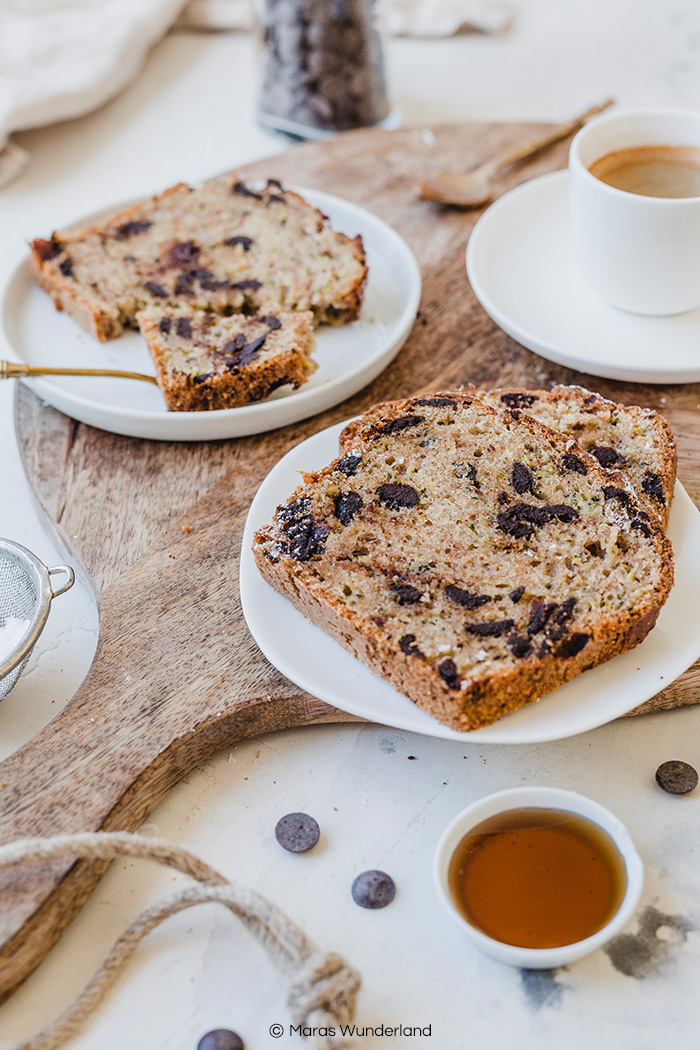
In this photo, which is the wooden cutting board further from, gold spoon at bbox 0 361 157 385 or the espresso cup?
the espresso cup

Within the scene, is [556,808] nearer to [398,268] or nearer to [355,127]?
[398,268]

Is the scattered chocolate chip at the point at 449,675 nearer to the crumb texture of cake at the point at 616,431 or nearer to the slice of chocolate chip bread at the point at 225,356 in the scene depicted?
the crumb texture of cake at the point at 616,431

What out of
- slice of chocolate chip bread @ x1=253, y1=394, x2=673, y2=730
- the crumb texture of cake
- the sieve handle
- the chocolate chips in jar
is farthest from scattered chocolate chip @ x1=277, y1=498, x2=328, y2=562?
the chocolate chips in jar

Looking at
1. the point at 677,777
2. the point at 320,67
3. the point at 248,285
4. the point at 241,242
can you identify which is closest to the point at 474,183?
the point at 320,67

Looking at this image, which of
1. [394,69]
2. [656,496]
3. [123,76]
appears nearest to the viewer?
[656,496]

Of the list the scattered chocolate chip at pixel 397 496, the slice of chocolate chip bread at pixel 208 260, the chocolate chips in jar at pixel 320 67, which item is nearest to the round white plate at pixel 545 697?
the scattered chocolate chip at pixel 397 496

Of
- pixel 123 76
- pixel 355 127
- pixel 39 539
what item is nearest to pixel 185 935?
pixel 39 539
